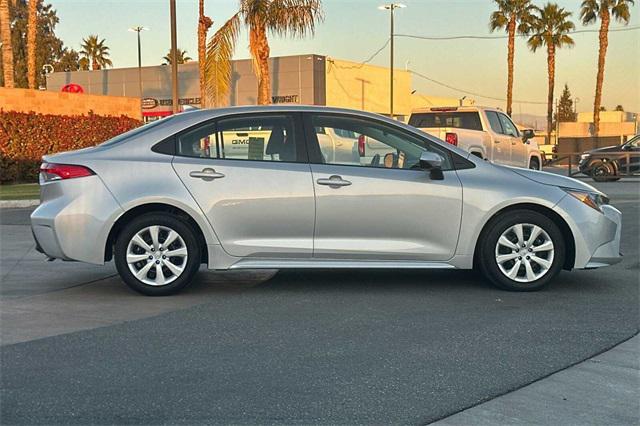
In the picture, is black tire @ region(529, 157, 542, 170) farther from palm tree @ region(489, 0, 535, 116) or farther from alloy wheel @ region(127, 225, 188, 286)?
palm tree @ region(489, 0, 535, 116)

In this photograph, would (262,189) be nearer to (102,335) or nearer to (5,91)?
(102,335)

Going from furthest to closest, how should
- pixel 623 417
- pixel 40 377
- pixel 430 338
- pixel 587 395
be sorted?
pixel 430 338 → pixel 40 377 → pixel 587 395 → pixel 623 417

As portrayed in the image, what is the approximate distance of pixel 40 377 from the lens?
174 inches

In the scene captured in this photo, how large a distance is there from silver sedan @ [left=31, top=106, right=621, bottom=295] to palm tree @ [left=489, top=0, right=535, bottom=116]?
40.1 meters

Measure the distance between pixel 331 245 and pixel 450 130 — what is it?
426 inches

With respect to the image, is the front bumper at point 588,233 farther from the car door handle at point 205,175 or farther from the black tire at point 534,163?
the black tire at point 534,163

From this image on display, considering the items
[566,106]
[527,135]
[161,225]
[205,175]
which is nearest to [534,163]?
[527,135]

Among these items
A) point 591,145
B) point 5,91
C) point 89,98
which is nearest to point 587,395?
point 5,91

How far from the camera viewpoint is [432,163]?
6.57 metres

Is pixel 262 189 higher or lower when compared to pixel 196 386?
higher

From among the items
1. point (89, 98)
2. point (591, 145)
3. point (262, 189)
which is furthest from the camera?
point (591, 145)

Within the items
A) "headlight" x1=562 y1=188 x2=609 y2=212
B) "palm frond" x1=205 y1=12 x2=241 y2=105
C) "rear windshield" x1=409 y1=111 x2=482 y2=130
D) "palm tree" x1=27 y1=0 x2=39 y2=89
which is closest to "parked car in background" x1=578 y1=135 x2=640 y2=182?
"rear windshield" x1=409 y1=111 x2=482 y2=130

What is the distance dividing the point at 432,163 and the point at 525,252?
1198mm

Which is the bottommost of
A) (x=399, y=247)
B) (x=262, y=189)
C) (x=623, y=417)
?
(x=623, y=417)
